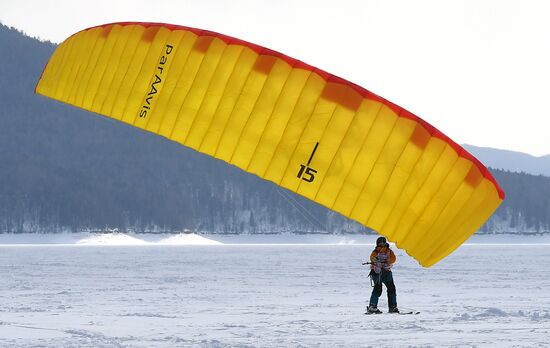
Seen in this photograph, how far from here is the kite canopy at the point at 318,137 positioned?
14750 mm

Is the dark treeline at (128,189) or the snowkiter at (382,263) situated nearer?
the snowkiter at (382,263)

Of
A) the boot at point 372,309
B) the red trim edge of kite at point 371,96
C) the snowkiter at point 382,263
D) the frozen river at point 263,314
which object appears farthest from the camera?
the boot at point 372,309

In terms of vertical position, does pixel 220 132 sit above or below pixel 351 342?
above

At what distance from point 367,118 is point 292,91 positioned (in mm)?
1179

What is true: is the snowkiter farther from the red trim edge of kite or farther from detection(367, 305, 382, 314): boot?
the red trim edge of kite

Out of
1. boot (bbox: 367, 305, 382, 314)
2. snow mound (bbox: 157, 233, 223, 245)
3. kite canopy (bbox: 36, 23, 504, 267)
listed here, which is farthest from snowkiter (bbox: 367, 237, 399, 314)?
snow mound (bbox: 157, 233, 223, 245)

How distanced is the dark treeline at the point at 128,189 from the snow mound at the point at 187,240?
751cm

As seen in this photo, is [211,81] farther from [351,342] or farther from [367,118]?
[351,342]

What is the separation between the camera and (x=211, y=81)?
15.6 meters

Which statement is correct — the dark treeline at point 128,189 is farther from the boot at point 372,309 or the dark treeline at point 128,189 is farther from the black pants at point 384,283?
the black pants at point 384,283

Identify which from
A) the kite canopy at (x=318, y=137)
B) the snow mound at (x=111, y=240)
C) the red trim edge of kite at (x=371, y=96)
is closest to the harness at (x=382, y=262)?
the kite canopy at (x=318, y=137)

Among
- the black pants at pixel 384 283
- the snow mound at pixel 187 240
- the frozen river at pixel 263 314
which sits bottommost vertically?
the snow mound at pixel 187 240

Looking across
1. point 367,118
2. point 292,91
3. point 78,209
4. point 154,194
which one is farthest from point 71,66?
point 154,194

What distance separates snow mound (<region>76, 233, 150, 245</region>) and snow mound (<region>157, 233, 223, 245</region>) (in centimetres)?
528
